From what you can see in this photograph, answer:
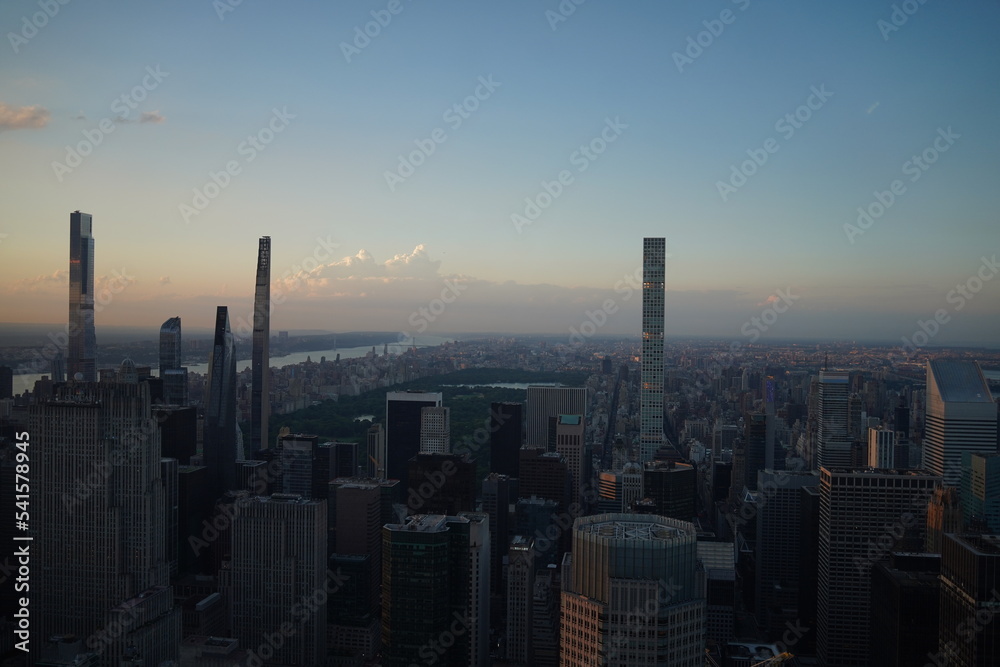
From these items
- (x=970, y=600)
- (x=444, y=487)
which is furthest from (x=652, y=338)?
(x=970, y=600)

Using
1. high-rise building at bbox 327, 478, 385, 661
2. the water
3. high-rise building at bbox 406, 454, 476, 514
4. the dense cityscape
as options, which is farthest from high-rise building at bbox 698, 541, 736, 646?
the water

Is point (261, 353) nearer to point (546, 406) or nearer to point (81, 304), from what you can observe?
point (546, 406)

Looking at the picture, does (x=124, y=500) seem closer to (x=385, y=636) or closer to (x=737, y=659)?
(x=385, y=636)

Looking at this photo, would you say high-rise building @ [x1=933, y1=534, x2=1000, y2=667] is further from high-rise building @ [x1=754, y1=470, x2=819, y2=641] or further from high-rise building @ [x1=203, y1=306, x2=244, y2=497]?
high-rise building @ [x1=203, y1=306, x2=244, y2=497]

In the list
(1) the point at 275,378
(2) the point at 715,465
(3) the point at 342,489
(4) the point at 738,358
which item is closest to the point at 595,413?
(4) the point at 738,358

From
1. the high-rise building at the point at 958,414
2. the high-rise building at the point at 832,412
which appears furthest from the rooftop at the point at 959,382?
the high-rise building at the point at 832,412
